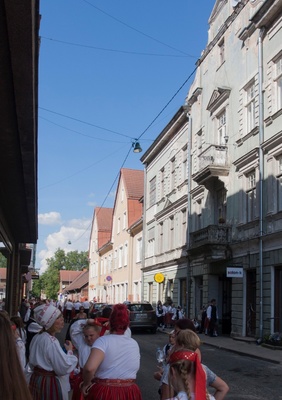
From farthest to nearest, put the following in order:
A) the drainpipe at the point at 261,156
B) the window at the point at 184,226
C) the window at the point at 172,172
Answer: the window at the point at 172,172
the window at the point at 184,226
the drainpipe at the point at 261,156

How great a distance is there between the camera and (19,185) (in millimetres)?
12930

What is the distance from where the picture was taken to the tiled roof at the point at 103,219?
68188 mm

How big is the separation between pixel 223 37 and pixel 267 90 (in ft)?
22.5

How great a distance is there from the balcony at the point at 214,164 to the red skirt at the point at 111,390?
2120cm

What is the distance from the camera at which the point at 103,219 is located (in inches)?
2729

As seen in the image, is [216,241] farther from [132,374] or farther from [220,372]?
[132,374]

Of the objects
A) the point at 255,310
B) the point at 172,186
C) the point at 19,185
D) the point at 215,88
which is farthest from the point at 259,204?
the point at 172,186

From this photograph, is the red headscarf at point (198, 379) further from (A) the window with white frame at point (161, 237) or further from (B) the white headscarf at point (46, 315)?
(A) the window with white frame at point (161, 237)

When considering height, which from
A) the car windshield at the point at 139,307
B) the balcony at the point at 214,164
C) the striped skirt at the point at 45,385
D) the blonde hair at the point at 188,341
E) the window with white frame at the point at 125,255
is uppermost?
the balcony at the point at 214,164

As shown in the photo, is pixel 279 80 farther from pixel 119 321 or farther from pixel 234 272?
pixel 119 321

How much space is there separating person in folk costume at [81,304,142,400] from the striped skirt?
1.40ft

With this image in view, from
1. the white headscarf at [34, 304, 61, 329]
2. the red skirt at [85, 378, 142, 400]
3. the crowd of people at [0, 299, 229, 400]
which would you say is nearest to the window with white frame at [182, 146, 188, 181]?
the crowd of people at [0, 299, 229, 400]

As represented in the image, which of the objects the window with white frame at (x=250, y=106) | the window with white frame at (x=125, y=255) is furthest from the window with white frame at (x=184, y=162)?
the window with white frame at (x=125, y=255)

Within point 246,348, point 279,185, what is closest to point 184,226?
point 279,185
